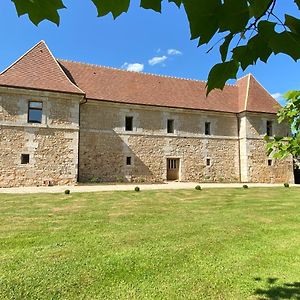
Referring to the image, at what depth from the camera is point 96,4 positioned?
101cm

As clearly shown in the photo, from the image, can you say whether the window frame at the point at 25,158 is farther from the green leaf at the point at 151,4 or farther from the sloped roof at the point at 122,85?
the green leaf at the point at 151,4

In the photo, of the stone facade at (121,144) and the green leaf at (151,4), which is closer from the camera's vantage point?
the green leaf at (151,4)

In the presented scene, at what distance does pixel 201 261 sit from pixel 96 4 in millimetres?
3914

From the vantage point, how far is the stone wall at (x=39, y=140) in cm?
1477

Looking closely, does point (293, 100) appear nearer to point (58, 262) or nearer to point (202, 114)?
point (58, 262)

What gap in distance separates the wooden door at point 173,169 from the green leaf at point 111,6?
18.3 meters

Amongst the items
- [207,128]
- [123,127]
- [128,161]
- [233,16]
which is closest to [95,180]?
[128,161]

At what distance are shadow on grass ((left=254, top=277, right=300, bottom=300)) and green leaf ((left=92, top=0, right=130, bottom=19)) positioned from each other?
3.25 meters

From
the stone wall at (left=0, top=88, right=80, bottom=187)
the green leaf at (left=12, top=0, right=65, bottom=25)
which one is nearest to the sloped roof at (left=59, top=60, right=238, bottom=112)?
the stone wall at (left=0, top=88, right=80, bottom=187)

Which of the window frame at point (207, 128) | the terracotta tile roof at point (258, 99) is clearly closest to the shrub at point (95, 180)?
the window frame at point (207, 128)

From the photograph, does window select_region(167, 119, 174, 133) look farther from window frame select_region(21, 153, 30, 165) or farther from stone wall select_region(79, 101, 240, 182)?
window frame select_region(21, 153, 30, 165)

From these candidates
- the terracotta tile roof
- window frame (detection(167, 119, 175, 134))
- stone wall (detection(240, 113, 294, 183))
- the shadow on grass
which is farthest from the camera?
the terracotta tile roof

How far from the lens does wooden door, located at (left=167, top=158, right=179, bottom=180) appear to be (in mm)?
19266

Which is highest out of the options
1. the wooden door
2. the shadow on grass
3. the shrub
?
the wooden door
